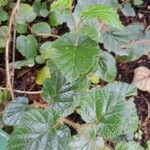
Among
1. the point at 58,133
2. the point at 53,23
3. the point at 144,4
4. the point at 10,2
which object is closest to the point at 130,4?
the point at 144,4

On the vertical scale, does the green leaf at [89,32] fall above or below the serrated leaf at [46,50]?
above

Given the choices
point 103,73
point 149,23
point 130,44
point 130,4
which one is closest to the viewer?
point 103,73

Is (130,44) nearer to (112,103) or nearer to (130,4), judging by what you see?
(130,4)

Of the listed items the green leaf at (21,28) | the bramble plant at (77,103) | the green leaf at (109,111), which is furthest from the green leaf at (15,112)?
the green leaf at (21,28)

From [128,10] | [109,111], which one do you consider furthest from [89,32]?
[128,10]

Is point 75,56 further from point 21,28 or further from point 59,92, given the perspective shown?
point 21,28

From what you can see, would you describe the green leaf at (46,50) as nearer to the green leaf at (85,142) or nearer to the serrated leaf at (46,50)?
the serrated leaf at (46,50)

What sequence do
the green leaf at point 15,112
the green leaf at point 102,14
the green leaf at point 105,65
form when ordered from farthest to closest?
the green leaf at point 105,65 → the green leaf at point 15,112 → the green leaf at point 102,14

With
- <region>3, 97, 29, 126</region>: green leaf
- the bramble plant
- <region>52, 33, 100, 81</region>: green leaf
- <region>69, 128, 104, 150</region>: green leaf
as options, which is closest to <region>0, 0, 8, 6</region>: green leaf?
the bramble plant
